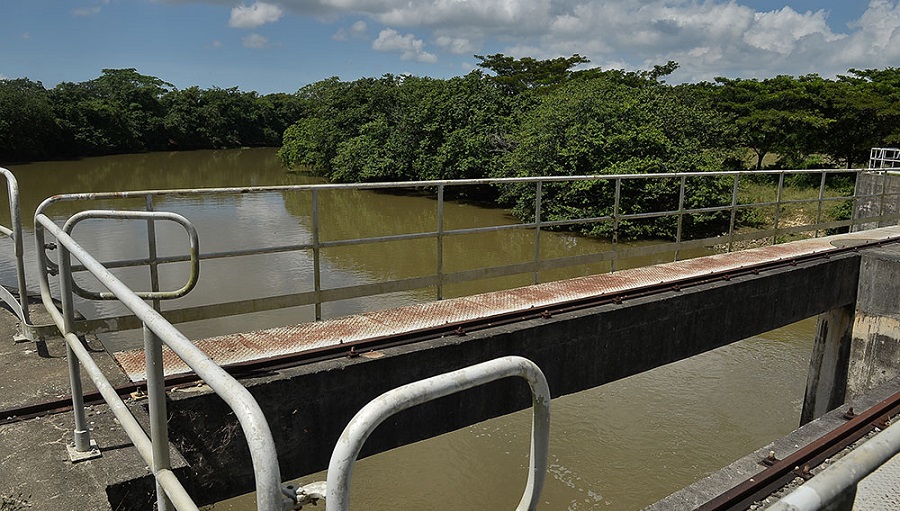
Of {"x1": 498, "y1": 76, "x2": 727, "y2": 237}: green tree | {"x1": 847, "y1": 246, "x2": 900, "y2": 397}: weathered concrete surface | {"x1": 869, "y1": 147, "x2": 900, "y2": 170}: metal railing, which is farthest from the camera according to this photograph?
{"x1": 869, "y1": 147, "x2": 900, "y2": 170}: metal railing

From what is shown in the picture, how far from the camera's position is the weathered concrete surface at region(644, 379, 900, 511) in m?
3.25

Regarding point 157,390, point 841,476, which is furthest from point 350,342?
point 841,476

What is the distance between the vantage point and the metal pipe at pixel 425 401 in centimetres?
133

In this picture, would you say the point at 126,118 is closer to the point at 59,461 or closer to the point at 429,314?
the point at 429,314

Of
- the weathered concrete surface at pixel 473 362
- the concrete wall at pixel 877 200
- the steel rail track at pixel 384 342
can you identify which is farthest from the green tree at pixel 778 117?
the steel rail track at pixel 384 342

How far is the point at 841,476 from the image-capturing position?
1.26 m

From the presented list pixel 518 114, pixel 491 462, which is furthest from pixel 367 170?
pixel 491 462

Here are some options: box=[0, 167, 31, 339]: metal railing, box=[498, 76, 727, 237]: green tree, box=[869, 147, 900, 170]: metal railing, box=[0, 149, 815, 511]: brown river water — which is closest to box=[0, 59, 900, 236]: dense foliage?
box=[498, 76, 727, 237]: green tree

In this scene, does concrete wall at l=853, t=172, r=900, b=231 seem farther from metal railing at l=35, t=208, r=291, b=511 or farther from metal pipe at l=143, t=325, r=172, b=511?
metal pipe at l=143, t=325, r=172, b=511

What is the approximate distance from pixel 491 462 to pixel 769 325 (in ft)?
12.0

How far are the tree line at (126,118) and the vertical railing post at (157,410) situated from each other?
50.3m

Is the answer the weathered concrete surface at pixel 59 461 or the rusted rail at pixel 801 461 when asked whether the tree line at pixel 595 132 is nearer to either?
the rusted rail at pixel 801 461

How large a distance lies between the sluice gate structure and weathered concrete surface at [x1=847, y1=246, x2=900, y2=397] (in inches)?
1.1

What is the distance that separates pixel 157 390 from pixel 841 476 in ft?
5.75
